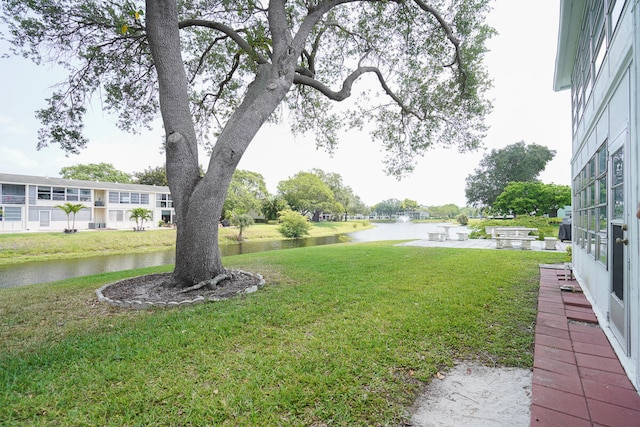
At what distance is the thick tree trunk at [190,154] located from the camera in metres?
4.56

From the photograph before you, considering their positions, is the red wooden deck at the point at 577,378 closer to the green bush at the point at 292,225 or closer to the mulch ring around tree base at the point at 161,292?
the mulch ring around tree base at the point at 161,292

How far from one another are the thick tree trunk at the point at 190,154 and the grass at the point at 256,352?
1032 millimetres

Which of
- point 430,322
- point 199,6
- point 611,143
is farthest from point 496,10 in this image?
point 430,322

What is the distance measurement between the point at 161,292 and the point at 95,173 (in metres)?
43.9

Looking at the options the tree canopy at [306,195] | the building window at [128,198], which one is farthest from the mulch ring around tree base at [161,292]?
the tree canopy at [306,195]

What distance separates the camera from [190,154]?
15.8ft

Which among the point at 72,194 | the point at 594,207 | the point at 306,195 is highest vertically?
the point at 306,195

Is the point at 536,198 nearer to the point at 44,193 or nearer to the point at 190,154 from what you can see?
the point at 190,154

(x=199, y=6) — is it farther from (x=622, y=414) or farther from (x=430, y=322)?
(x=622, y=414)

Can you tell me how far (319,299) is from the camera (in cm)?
407

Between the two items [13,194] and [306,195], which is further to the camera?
[306,195]

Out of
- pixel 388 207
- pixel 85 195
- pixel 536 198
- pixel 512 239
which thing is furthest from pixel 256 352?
pixel 388 207

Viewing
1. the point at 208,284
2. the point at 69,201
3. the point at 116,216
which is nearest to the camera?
the point at 208,284

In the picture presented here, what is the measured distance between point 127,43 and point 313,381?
8.45 metres
